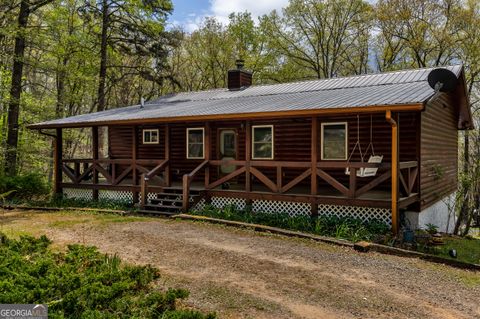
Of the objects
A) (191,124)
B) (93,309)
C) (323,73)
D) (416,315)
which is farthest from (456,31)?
(93,309)

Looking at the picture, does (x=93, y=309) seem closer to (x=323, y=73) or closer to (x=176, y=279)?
(x=176, y=279)

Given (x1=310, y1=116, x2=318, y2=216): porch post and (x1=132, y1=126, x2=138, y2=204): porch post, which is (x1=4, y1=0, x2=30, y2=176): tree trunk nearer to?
(x1=132, y1=126, x2=138, y2=204): porch post

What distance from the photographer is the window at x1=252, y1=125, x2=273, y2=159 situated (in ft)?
40.6

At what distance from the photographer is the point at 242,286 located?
5195 millimetres

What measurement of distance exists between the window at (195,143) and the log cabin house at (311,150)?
0.12 ft

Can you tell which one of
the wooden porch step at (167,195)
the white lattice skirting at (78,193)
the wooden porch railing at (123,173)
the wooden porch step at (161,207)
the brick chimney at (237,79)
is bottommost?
the wooden porch step at (161,207)

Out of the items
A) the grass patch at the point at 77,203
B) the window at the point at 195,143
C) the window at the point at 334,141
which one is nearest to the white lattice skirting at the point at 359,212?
the window at the point at 334,141

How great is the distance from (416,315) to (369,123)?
7310 mm

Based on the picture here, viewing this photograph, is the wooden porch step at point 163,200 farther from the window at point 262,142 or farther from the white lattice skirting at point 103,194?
the window at point 262,142

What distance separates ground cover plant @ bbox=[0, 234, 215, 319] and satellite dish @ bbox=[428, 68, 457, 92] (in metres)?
7.68

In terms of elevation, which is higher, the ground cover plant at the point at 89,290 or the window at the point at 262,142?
the window at the point at 262,142

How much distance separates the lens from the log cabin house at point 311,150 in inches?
362

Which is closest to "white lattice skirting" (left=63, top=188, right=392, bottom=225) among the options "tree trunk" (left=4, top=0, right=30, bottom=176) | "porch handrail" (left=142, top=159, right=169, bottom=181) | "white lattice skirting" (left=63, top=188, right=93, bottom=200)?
"porch handrail" (left=142, top=159, right=169, bottom=181)

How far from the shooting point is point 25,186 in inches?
563
